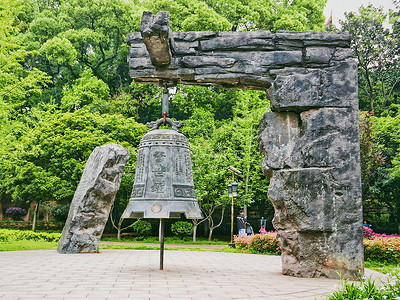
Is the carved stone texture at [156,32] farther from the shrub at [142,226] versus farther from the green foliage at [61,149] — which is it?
the shrub at [142,226]

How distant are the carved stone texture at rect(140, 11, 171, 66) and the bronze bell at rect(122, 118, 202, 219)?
1310mm

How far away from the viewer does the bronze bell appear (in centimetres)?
671

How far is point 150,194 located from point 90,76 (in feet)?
69.4

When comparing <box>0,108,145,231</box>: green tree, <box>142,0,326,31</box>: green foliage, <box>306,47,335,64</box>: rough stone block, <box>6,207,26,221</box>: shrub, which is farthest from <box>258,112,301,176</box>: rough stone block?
<box>6,207,26,221</box>: shrub

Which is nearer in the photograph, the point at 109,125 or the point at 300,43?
the point at 300,43

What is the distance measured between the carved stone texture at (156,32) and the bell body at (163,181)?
1.53 m

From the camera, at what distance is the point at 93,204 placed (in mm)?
11461

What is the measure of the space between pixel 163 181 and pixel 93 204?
5297 millimetres

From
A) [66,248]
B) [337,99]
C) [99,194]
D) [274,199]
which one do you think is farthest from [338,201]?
[66,248]

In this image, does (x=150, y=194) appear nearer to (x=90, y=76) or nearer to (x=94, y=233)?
(x=94, y=233)

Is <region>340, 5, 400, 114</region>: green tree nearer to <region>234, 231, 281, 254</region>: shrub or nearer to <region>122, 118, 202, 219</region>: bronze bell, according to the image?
<region>234, 231, 281, 254</region>: shrub

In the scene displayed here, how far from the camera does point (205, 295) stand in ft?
17.2

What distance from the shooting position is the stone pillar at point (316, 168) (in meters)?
7.16

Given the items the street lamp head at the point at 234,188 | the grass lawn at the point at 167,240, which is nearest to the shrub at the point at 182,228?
the grass lawn at the point at 167,240
